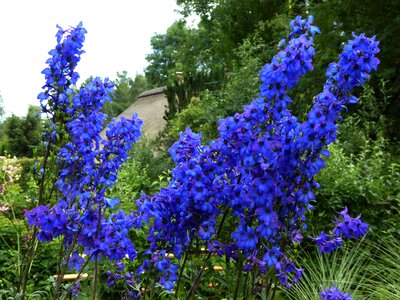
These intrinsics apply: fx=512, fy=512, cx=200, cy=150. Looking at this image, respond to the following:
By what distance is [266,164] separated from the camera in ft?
7.52

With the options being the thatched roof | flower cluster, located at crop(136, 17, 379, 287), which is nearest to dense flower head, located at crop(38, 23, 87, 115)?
flower cluster, located at crop(136, 17, 379, 287)

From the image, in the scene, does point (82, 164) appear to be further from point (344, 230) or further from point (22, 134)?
point (22, 134)

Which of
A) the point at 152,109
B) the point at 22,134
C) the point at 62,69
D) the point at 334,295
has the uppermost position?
the point at 62,69

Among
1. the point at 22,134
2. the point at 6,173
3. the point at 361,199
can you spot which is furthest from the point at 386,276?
the point at 22,134

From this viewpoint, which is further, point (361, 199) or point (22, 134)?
point (22, 134)

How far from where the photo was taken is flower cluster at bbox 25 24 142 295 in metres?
2.68

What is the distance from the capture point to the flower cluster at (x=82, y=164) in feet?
8.78

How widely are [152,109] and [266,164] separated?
96.9 ft

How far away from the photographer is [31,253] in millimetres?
2932

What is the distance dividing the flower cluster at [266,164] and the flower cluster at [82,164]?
26 cm

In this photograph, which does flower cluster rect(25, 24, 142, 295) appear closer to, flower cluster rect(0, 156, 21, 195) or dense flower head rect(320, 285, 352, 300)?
dense flower head rect(320, 285, 352, 300)

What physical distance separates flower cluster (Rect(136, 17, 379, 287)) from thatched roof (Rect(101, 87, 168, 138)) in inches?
905

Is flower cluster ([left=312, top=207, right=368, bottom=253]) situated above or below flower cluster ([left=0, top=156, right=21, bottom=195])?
above

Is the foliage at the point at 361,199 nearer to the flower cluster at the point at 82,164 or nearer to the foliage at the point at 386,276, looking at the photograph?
the foliage at the point at 386,276
